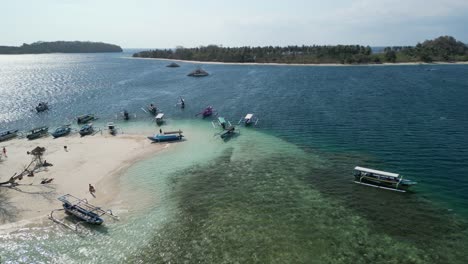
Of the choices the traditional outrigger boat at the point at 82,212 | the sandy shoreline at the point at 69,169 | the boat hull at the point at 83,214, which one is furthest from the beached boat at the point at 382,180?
the sandy shoreline at the point at 69,169

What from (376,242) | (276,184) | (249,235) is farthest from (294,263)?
(276,184)

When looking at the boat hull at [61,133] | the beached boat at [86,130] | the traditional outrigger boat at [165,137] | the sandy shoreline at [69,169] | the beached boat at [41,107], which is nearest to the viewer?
the sandy shoreline at [69,169]

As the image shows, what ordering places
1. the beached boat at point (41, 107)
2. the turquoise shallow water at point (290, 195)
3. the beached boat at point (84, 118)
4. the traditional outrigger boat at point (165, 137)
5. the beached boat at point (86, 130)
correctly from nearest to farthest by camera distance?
the turquoise shallow water at point (290, 195)
the traditional outrigger boat at point (165, 137)
the beached boat at point (86, 130)
the beached boat at point (84, 118)
the beached boat at point (41, 107)

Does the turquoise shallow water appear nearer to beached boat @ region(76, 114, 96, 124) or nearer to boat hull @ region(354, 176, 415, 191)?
boat hull @ region(354, 176, 415, 191)

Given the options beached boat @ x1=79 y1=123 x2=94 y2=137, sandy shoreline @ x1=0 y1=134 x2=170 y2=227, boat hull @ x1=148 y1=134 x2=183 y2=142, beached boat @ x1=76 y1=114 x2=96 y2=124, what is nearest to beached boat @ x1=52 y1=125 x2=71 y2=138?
sandy shoreline @ x1=0 y1=134 x2=170 y2=227

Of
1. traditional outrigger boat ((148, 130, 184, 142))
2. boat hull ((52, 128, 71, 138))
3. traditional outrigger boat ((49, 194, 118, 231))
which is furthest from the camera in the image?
boat hull ((52, 128, 71, 138))

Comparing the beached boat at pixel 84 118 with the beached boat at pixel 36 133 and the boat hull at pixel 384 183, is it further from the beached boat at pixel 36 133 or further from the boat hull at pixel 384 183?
the boat hull at pixel 384 183

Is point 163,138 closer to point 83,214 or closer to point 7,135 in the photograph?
point 83,214

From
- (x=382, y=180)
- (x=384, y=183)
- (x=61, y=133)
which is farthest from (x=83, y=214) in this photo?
(x=61, y=133)
